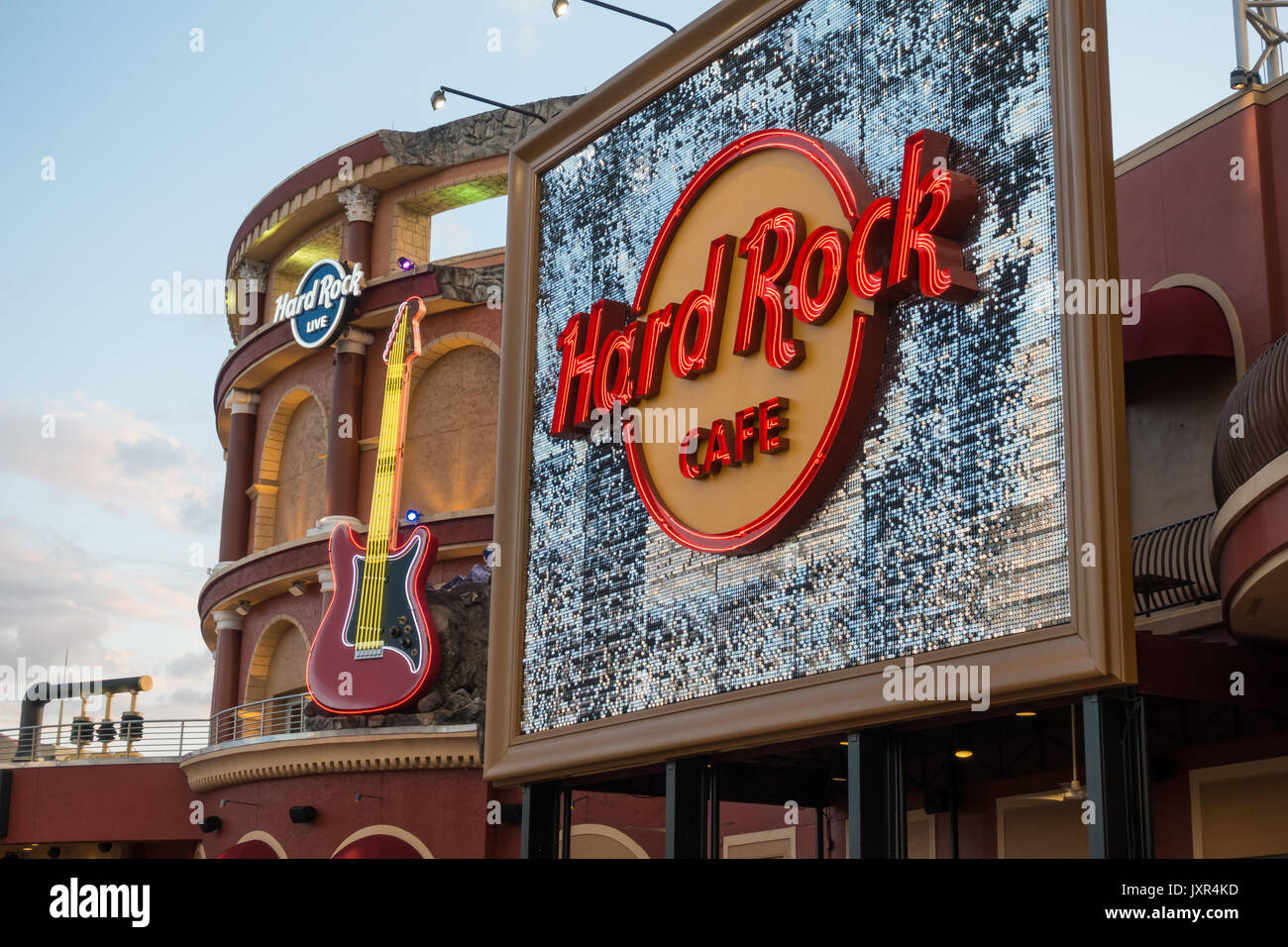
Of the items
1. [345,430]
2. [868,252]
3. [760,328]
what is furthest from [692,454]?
[345,430]

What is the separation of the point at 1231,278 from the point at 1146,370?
149 centimetres

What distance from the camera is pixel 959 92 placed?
11.3m

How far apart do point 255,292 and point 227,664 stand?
29.0 ft

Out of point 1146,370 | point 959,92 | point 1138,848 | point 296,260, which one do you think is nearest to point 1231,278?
point 1146,370

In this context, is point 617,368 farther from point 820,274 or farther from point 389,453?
point 389,453

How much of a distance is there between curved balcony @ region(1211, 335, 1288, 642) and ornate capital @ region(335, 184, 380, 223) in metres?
22.0

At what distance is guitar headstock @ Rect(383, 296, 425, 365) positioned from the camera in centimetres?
2889

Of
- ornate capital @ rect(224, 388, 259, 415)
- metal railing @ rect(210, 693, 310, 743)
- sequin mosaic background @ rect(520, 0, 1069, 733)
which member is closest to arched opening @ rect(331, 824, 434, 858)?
metal railing @ rect(210, 693, 310, 743)

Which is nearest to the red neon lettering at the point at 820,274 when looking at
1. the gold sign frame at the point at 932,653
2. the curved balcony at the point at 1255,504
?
the gold sign frame at the point at 932,653

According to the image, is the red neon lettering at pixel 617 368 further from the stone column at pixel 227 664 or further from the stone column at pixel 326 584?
the stone column at pixel 227 664

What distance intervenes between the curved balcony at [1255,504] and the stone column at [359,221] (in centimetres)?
2171

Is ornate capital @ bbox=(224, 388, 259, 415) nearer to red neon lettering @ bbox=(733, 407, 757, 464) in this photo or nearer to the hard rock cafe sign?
the hard rock cafe sign
